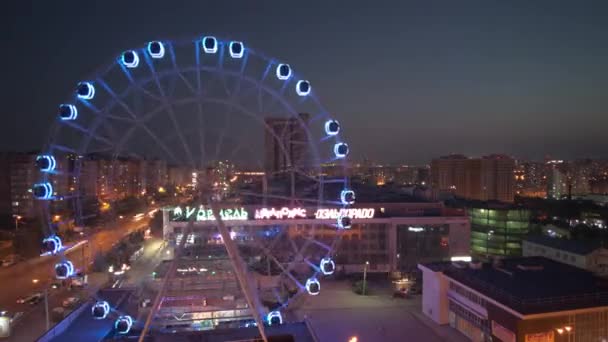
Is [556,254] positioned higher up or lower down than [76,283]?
higher up

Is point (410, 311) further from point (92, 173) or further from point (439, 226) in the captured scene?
point (92, 173)

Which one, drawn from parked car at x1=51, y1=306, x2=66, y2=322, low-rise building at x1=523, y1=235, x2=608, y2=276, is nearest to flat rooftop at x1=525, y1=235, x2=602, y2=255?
low-rise building at x1=523, y1=235, x2=608, y2=276

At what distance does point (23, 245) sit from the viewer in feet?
110

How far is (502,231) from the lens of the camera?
35719mm

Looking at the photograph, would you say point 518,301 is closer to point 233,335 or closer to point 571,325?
point 571,325

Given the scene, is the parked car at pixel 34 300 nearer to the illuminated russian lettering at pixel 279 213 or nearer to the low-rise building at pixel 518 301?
the illuminated russian lettering at pixel 279 213

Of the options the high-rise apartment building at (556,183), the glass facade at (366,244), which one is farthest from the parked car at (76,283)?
the high-rise apartment building at (556,183)

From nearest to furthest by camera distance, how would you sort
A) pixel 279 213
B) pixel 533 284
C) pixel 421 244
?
1. pixel 533 284
2. pixel 279 213
3. pixel 421 244

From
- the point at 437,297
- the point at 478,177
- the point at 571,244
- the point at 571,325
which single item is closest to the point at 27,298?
the point at 437,297

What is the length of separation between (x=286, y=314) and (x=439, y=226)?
565 inches

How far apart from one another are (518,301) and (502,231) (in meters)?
22.3

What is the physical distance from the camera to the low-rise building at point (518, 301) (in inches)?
598

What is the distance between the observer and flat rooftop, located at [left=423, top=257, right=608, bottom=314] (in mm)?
15453

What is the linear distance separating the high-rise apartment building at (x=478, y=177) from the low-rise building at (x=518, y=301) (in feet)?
180
